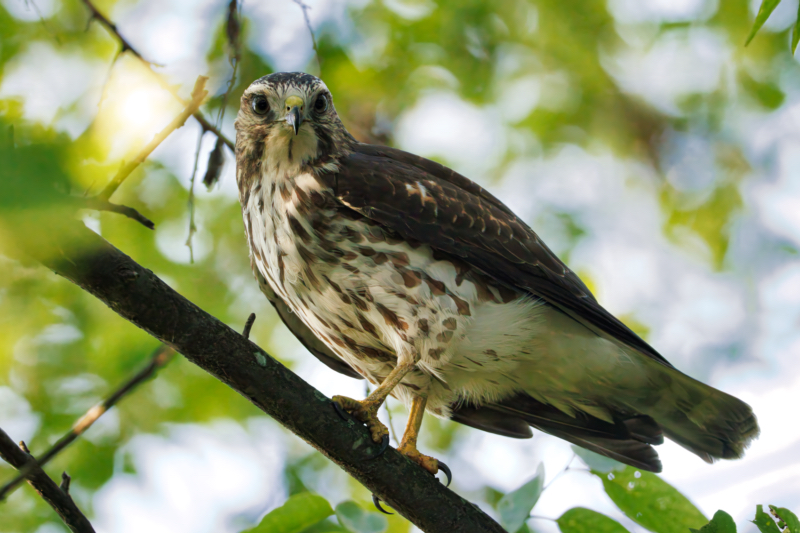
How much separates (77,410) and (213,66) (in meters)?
2.31

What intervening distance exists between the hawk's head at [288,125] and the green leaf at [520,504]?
1635 mm

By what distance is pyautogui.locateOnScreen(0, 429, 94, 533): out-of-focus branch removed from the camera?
6.11 ft

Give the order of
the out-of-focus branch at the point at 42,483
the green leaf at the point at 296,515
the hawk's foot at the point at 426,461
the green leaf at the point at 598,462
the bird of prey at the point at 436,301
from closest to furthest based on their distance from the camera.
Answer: the out-of-focus branch at the point at 42,483
the green leaf at the point at 296,515
the green leaf at the point at 598,462
the bird of prey at the point at 436,301
the hawk's foot at the point at 426,461

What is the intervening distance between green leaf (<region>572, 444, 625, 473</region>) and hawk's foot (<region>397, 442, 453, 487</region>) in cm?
59

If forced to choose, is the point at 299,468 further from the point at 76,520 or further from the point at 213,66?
the point at 76,520

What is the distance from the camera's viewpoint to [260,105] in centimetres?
333

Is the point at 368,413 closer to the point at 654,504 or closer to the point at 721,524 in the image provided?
the point at 654,504

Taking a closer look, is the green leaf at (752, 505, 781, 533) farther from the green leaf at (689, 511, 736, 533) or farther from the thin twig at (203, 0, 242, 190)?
the thin twig at (203, 0, 242, 190)

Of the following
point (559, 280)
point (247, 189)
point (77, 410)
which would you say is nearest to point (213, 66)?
point (247, 189)

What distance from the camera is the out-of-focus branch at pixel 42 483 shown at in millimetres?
1863

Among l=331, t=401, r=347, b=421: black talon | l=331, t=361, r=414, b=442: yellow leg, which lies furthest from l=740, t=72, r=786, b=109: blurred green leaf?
l=331, t=401, r=347, b=421: black talon

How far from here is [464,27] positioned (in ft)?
17.7

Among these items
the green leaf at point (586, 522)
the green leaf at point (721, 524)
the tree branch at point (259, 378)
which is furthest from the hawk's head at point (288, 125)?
the green leaf at point (721, 524)

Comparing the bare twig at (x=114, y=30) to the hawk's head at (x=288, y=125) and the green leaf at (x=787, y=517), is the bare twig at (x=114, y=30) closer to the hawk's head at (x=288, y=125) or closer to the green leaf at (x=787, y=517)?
the hawk's head at (x=288, y=125)
